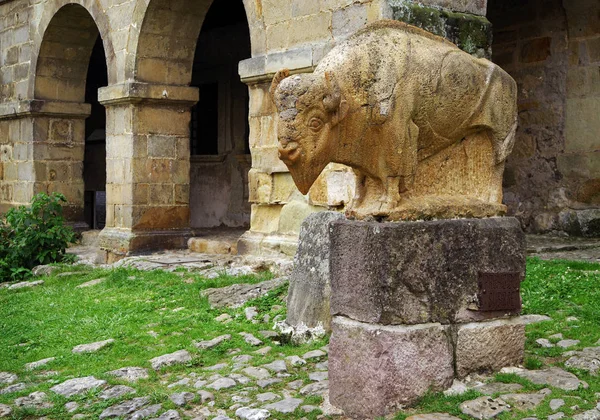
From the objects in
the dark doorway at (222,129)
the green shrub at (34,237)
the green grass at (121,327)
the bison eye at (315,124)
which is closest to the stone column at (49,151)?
the green shrub at (34,237)

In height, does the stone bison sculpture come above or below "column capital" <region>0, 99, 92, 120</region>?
below

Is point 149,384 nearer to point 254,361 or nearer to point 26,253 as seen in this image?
point 254,361

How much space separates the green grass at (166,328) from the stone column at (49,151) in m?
4.02

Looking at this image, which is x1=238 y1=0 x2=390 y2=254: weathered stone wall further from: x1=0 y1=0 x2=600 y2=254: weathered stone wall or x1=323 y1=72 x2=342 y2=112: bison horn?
x1=323 y1=72 x2=342 y2=112: bison horn

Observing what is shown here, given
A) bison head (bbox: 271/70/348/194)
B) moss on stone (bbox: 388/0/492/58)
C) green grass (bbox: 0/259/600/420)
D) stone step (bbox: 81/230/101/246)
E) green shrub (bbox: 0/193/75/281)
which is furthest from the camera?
stone step (bbox: 81/230/101/246)

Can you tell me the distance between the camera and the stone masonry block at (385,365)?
3.65 m

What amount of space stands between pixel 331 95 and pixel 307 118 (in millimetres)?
150

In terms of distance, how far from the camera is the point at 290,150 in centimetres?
361

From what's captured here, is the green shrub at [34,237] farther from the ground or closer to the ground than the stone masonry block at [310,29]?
closer to the ground

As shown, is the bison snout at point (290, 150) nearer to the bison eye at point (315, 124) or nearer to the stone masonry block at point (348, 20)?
the bison eye at point (315, 124)

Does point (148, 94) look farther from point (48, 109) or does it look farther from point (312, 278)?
point (312, 278)

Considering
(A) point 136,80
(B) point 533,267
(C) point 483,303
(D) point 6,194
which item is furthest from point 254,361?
(D) point 6,194

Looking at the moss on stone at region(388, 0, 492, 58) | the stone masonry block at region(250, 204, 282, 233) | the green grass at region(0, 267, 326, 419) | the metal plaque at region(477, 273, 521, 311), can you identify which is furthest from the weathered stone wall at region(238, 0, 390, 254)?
the metal plaque at region(477, 273, 521, 311)

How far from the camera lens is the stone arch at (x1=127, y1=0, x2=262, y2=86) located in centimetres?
889
